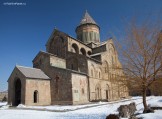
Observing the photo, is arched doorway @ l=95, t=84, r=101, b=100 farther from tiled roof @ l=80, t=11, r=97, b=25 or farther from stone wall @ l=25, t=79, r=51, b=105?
tiled roof @ l=80, t=11, r=97, b=25

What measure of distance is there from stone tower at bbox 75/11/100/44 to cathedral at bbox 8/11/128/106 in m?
5.40

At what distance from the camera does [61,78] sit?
25.9m

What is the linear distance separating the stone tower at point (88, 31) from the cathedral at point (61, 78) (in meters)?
5.40

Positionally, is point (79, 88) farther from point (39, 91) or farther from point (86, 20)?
point (86, 20)

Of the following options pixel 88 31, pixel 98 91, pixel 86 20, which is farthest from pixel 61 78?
pixel 86 20

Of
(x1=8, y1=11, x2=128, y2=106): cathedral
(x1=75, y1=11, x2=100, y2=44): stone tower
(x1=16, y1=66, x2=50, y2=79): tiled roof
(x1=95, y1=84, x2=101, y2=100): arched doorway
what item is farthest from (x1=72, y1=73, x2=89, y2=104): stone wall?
(x1=75, y1=11, x2=100, y2=44): stone tower

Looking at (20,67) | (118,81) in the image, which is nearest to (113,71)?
(118,81)

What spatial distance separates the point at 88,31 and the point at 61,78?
18.5m

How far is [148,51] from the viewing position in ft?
33.0

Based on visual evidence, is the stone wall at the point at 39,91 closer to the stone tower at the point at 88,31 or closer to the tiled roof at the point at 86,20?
the stone tower at the point at 88,31

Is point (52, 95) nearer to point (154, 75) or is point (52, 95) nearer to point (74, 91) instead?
point (74, 91)

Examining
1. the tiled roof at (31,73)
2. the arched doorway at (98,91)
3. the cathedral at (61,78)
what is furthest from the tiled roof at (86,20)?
the tiled roof at (31,73)

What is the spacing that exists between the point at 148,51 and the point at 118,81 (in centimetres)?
267

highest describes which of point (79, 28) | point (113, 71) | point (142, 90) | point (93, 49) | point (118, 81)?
point (79, 28)
